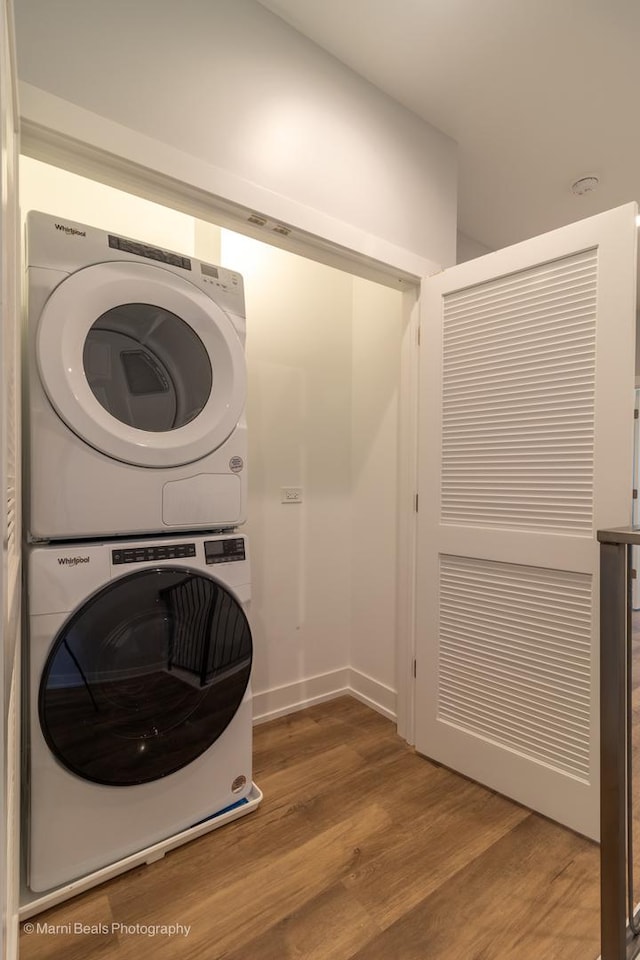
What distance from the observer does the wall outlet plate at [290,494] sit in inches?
93.1

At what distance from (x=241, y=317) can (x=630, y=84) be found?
6.00 feet

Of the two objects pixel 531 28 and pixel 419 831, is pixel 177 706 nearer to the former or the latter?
pixel 419 831

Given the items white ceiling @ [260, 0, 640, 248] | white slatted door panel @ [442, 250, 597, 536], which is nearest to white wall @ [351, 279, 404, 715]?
white slatted door panel @ [442, 250, 597, 536]

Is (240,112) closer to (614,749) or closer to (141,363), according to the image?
(141,363)

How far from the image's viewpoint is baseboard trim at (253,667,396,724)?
228cm

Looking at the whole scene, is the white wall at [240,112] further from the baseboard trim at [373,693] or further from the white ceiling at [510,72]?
the baseboard trim at [373,693]

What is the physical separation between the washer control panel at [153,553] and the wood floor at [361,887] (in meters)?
0.92

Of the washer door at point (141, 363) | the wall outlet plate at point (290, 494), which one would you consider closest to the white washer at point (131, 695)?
the washer door at point (141, 363)

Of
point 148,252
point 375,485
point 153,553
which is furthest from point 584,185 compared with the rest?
point 153,553

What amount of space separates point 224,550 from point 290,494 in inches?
34.4

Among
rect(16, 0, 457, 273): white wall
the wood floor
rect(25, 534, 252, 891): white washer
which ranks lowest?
the wood floor

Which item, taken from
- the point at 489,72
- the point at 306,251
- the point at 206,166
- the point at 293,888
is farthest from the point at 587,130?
the point at 293,888

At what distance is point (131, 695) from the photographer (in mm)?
1347

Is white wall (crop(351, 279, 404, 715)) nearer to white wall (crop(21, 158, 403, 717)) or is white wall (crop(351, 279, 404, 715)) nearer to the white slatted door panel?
white wall (crop(21, 158, 403, 717))
